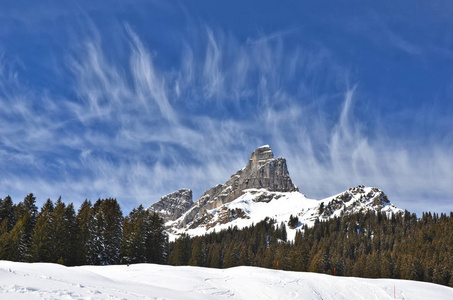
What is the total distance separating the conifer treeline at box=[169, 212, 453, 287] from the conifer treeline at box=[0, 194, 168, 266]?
108 ft

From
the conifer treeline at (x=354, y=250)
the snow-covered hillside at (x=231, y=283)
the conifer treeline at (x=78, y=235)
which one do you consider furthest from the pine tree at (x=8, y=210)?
the conifer treeline at (x=354, y=250)

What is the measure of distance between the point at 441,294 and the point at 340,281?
391 inches

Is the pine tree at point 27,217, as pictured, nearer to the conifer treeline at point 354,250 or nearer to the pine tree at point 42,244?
the pine tree at point 42,244

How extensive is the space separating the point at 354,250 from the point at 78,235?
366 ft

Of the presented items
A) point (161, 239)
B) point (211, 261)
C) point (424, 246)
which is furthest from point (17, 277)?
point (424, 246)

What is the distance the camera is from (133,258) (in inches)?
1943

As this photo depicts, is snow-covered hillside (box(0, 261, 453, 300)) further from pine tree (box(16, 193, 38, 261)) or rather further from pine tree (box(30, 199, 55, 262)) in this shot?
pine tree (box(16, 193, 38, 261))

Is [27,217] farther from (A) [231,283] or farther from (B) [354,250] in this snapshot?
(B) [354,250]

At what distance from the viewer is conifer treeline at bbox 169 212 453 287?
7519 cm

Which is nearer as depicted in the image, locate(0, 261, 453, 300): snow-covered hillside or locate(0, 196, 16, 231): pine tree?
locate(0, 261, 453, 300): snow-covered hillside

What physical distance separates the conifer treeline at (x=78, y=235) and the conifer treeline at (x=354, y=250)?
33067mm

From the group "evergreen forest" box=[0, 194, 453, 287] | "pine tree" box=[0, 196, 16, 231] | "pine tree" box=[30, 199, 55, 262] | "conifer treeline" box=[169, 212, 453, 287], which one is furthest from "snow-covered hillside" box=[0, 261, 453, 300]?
"conifer treeline" box=[169, 212, 453, 287]

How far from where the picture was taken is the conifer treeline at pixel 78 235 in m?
39.9

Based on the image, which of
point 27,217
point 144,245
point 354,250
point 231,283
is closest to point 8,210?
point 27,217
